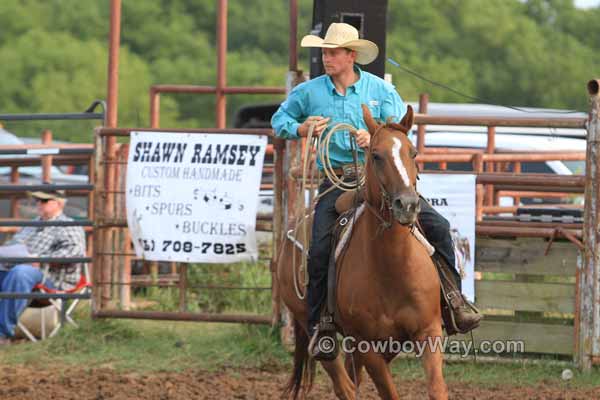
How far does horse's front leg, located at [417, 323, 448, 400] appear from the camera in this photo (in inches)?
242

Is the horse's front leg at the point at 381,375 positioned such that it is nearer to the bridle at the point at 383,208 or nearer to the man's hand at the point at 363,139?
the bridle at the point at 383,208

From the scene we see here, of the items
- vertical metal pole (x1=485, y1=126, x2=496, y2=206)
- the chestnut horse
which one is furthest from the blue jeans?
the chestnut horse

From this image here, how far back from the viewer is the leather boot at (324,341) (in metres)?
6.98

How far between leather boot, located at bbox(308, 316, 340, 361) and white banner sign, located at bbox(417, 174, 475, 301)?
2100mm

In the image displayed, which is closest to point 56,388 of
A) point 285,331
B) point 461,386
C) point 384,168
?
point 285,331

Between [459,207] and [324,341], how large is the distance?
2.34m

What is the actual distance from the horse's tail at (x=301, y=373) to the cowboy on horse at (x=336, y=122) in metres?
0.67

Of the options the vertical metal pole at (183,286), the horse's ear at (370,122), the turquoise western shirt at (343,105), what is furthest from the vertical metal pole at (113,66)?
the horse's ear at (370,122)

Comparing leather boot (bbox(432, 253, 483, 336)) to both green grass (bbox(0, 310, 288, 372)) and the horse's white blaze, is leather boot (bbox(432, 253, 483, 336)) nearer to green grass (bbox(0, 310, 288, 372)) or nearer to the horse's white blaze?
the horse's white blaze

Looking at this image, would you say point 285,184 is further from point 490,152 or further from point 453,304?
point 453,304

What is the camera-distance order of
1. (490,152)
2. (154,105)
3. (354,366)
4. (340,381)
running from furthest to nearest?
(154,105)
(490,152)
(340,381)
(354,366)

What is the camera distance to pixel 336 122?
7.18m

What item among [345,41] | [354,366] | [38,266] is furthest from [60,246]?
[345,41]

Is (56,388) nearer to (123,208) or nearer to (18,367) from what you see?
(18,367)
